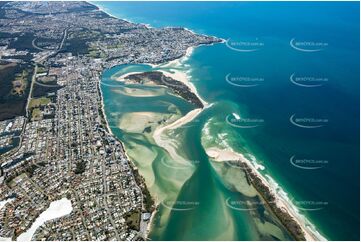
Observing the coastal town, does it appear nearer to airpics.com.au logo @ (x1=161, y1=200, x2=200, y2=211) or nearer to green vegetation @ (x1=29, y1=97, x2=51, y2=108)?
green vegetation @ (x1=29, y1=97, x2=51, y2=108)

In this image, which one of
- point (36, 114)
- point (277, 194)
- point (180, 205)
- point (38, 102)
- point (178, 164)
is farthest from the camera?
point (38, 102)

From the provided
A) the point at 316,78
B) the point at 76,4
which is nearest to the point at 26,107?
the point at 316,78

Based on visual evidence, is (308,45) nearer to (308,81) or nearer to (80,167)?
(308,81)

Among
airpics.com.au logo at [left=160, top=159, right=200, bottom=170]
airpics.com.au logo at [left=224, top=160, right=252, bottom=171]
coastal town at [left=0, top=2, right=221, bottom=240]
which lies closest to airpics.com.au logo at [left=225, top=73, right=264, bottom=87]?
coastal town at [left=0, top=2, right=221, bottom=240]

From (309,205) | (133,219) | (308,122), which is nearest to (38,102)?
(133,219)

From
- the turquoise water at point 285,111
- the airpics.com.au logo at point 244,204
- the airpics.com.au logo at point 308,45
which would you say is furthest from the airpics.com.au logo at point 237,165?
the airpics.com.au logo at point 308,45

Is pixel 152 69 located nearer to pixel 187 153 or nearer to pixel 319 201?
pixel 187 153

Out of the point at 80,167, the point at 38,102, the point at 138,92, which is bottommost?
the point at 38,102
